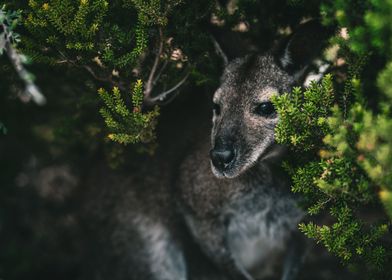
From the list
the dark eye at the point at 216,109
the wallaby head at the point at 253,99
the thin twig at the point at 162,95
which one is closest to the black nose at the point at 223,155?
the wallaby head at the point at 253,99

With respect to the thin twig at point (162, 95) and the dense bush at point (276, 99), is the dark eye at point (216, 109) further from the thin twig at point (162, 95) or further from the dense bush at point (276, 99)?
the thin twig at point (162, 95)

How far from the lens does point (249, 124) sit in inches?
139

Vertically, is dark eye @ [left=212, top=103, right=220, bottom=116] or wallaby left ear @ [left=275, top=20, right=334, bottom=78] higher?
wallaby left ear @ [left=275, top=20, right=334, bottom=78]

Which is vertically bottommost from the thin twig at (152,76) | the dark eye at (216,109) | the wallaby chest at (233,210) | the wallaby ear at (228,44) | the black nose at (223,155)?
the wallaby chest at (233,210)

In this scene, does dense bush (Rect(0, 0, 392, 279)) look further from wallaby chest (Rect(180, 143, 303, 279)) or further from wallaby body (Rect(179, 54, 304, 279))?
wallaby chest (Rect(180, 143, 303, 279))

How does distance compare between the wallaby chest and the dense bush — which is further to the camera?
the wallaby chest

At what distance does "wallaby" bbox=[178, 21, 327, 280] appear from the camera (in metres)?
3.48

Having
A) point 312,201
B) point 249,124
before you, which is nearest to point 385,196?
point 312,201

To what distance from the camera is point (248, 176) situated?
4180 millimetres

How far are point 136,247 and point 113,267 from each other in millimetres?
340

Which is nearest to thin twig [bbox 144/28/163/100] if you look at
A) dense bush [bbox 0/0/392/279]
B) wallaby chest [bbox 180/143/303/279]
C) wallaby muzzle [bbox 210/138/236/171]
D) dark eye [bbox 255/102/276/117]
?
dense bush [bbox 0/0/392/279]

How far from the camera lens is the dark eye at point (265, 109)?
3.53 m

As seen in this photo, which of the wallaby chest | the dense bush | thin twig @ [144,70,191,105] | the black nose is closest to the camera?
the dense bush

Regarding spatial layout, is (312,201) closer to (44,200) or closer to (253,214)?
(253,214)
